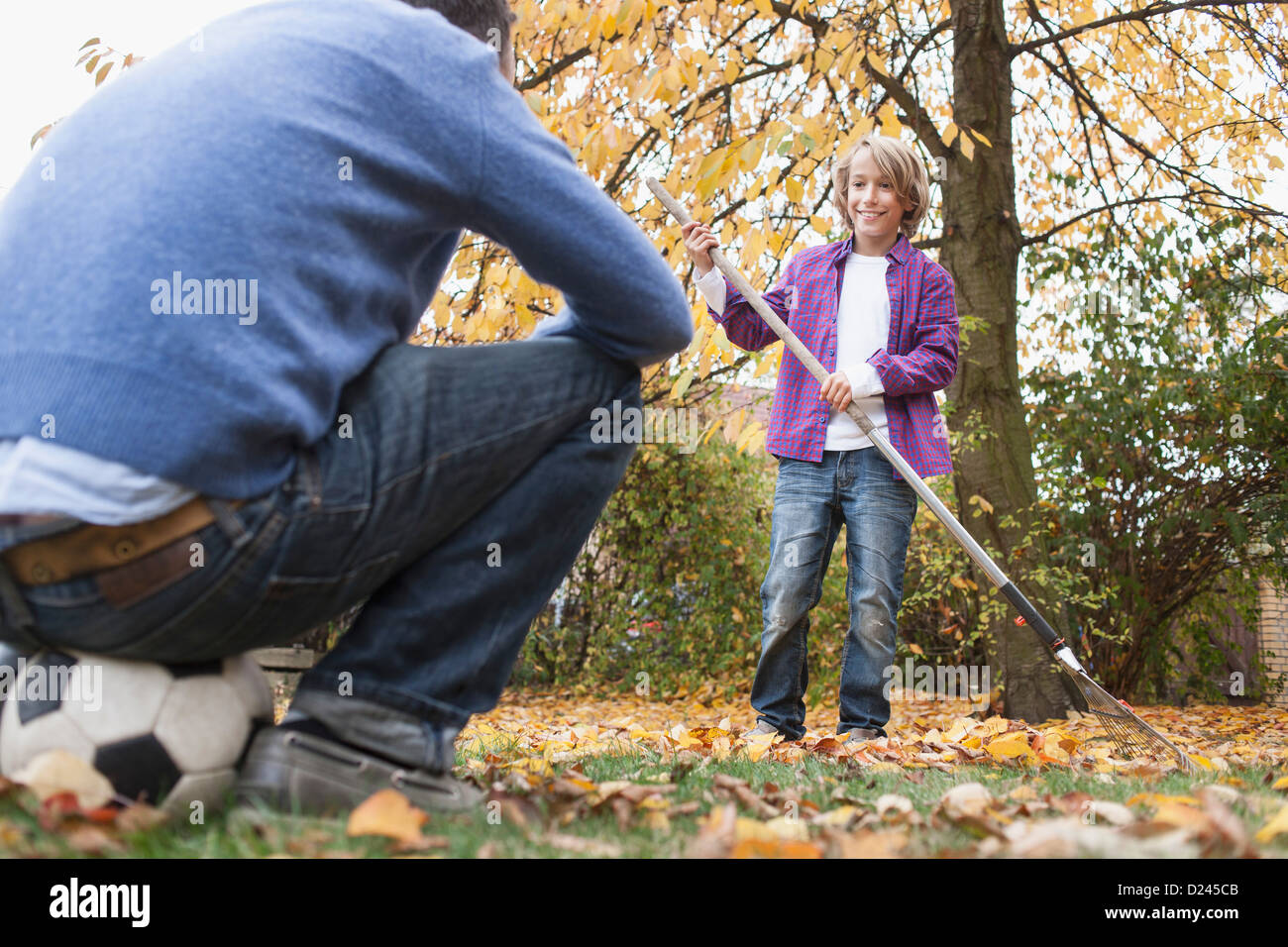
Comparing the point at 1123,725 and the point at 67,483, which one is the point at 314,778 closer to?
the point at 67,483

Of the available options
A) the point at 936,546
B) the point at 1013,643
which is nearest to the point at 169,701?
the point at 1013,643

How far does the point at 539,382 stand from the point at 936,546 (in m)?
4.56

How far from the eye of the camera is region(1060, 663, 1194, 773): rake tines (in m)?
2.86

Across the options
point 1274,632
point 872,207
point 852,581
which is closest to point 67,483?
point 852,581

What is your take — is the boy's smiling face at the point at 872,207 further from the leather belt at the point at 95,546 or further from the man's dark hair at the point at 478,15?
the leather belt at the point at 95,546

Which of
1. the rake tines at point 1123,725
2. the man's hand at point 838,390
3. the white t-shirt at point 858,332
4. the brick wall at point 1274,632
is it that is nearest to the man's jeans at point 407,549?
the man's hand at point 838,390

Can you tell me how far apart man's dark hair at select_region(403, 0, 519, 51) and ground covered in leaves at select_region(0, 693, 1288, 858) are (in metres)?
1.28

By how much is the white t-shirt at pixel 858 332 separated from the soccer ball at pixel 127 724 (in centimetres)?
216

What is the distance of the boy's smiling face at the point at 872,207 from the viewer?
3385 mm

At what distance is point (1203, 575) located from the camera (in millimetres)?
6062

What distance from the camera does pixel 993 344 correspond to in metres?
4.81

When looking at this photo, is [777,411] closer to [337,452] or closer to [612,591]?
[337,452]

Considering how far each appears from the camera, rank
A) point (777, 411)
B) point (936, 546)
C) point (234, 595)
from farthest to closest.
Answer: point (936, 546)
point (777, 411)
point (234, 595)
